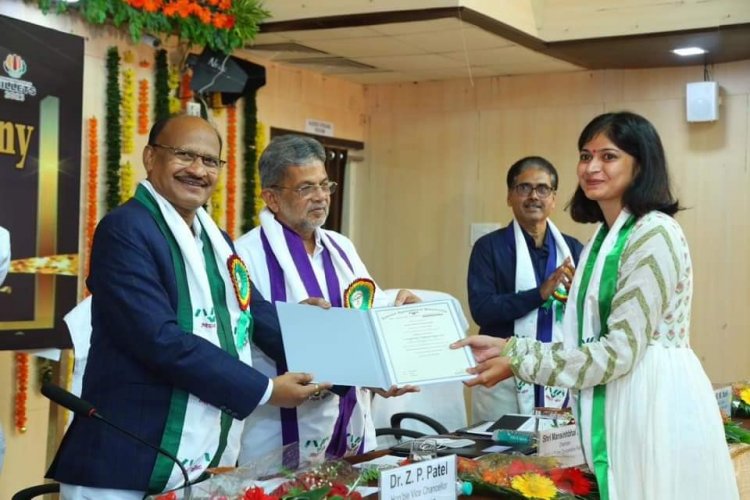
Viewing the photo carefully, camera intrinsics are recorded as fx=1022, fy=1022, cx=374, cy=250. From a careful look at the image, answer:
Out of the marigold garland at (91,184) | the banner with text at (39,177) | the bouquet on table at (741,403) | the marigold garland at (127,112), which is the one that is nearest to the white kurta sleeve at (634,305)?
the bouquet on table at (741,403)

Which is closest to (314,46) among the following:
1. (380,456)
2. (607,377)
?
(380,456)

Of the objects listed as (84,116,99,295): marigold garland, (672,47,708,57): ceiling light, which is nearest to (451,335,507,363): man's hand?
(84,116,99,295): marigold garland

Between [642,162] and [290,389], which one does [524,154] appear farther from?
[290,389]

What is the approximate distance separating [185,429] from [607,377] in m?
1.02

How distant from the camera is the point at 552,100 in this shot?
6.34 metres

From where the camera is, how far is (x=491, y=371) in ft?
8.72

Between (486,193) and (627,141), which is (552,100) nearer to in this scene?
(486,193)

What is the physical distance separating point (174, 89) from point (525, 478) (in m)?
3.43

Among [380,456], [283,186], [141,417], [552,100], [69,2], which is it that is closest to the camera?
[141,417]

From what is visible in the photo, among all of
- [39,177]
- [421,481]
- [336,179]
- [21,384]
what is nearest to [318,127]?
[336,179]

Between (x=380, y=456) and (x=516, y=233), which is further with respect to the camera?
(x=516, y=233)

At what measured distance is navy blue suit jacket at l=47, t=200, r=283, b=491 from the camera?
7.82ft

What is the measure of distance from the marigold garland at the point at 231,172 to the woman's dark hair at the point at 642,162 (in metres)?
3.32

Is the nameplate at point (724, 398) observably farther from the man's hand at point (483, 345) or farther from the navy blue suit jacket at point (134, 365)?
the navy blue suit jacket at point (134, 365)
